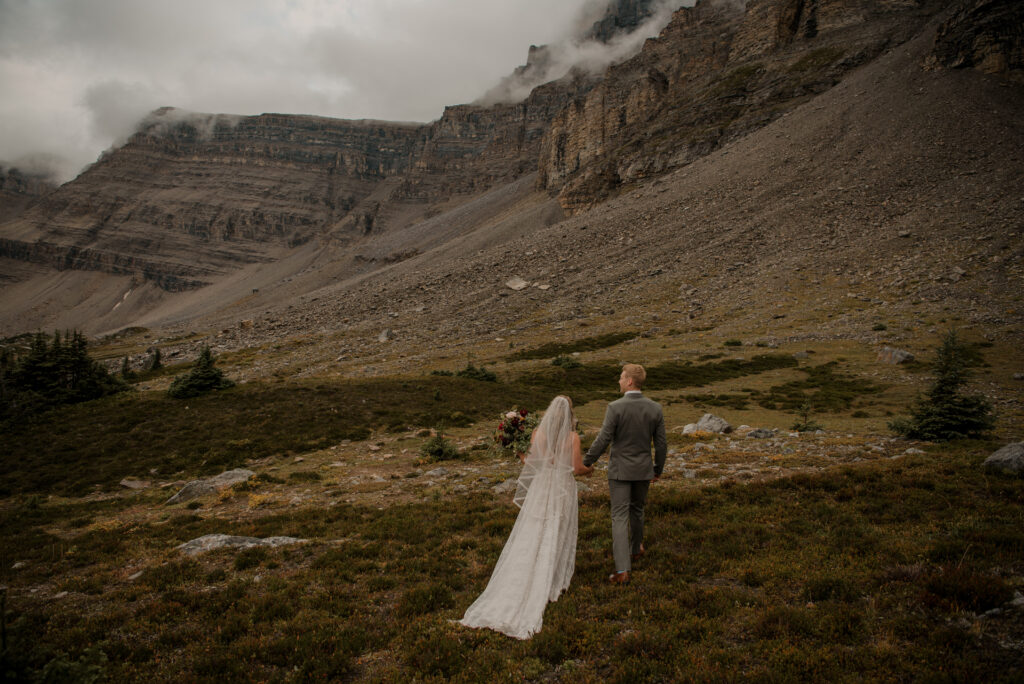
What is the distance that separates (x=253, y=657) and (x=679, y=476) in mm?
10822

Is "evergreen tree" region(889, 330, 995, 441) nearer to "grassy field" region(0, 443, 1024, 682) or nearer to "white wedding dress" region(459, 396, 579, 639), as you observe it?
"grassy field" region(0, 443, 1024, 682)

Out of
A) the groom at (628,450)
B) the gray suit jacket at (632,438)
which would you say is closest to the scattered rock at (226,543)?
the groom at (628,450)

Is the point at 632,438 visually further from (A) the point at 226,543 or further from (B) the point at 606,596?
(A) the point at 226,543

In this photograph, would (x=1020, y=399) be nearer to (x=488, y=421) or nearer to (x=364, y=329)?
(x=488, y=421)

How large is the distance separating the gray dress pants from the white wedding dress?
0.80m

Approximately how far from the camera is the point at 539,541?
7.77 meters

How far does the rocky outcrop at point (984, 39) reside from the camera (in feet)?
227

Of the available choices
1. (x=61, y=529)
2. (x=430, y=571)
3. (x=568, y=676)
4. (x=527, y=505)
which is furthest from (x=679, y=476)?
(x=61, y=529)

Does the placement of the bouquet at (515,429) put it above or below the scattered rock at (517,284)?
below

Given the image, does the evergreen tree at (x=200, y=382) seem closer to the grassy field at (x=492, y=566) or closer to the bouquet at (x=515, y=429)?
the grassy field at (x=492, y=566)

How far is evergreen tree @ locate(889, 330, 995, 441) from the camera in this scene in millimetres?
14766

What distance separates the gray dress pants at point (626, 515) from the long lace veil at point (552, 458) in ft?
2.79

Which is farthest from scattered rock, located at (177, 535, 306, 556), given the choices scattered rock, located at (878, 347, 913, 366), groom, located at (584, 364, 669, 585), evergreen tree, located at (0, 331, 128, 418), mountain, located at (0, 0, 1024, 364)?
mountain, located at (0, 0, 1024, 364)

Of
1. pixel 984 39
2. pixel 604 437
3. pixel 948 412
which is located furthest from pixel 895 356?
pixel 984 39
